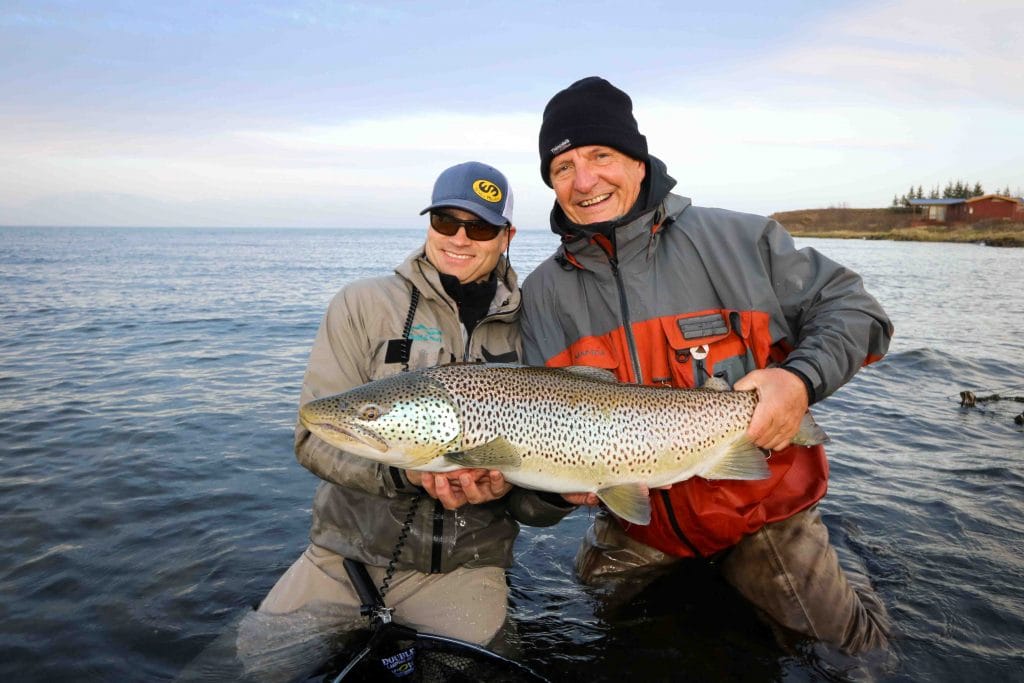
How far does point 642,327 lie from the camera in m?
3.88

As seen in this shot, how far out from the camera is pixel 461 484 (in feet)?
11.2

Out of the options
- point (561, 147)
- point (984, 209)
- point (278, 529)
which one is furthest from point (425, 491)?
point (984, 209)

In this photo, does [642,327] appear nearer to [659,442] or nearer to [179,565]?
[659,442]

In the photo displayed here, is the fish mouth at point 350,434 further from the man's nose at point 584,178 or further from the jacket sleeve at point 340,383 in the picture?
the man's nose at point 584,178

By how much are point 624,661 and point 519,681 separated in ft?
3.62

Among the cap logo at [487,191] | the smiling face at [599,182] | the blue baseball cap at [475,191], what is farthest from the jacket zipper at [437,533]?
the smiling face at [599,182]

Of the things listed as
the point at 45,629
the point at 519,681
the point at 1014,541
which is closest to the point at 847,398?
the point at 1014,541

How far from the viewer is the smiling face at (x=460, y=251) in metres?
3.97

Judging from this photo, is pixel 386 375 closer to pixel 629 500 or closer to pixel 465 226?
pixel 465 226

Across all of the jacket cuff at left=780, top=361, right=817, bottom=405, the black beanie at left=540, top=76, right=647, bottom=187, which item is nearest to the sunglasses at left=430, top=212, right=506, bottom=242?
the black beanie at left=540, top=76, right=647, bottom=187

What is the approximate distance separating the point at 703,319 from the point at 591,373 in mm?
769

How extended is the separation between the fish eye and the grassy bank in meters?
65.3

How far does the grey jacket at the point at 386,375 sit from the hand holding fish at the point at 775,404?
1.21 m

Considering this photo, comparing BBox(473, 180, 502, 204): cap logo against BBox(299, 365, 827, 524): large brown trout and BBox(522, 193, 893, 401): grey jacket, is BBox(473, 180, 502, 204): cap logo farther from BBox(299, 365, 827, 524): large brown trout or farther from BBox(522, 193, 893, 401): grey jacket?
BBox(299, 365, 827, 524): large brown trout
